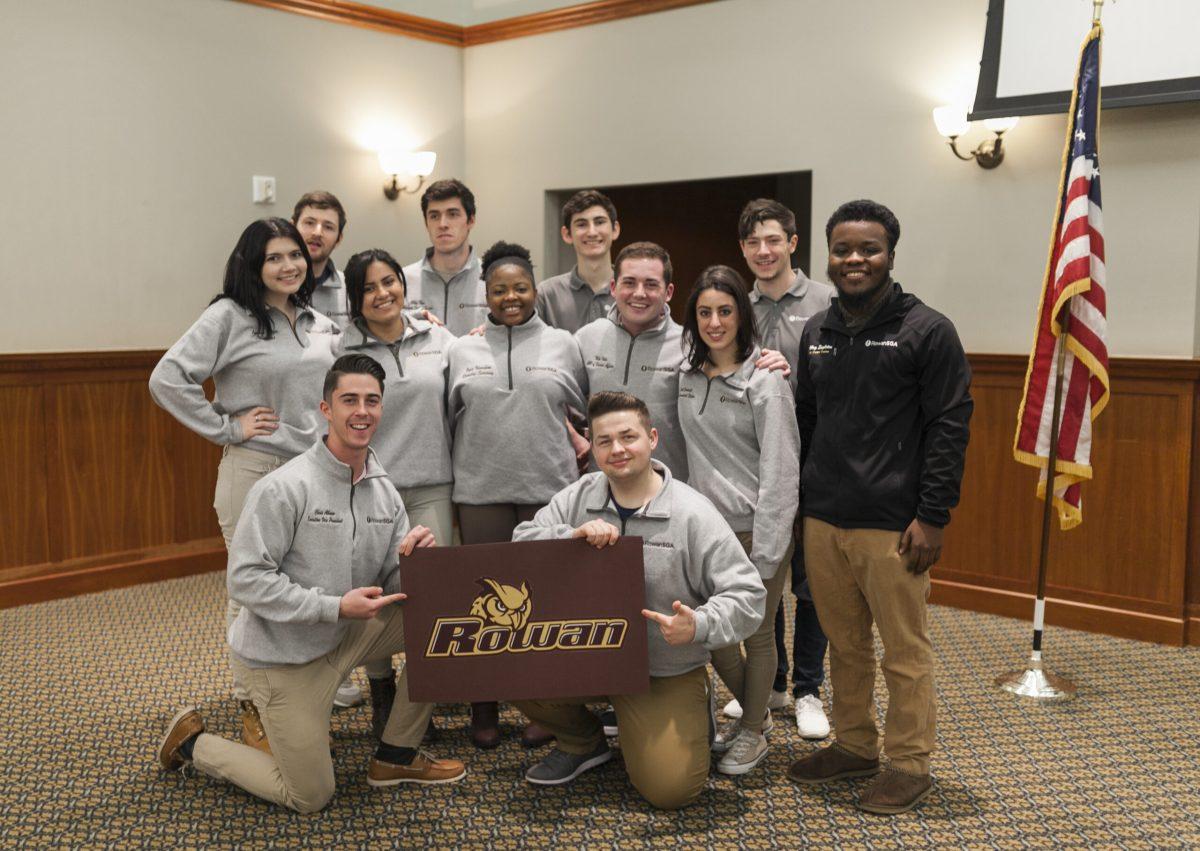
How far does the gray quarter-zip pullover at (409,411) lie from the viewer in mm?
3449

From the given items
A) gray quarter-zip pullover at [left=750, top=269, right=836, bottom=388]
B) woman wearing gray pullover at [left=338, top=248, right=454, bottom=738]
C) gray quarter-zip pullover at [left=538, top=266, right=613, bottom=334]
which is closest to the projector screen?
gray quarter-zip pullover at [left=750, top=269, right=836, bottom=388]

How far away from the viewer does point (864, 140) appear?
5293 mm

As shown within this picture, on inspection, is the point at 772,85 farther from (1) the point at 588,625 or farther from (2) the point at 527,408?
(1) the point at 588,625

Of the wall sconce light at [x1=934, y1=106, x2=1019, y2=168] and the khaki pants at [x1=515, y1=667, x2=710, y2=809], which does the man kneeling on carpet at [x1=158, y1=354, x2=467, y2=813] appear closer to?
the khaki pants at [x1=515, y1=667, x2=710, y2=809]

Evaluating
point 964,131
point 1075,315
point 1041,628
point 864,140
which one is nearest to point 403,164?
point 864,140

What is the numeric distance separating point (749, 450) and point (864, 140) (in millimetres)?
2692

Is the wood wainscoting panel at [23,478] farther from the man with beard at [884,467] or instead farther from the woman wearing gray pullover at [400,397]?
the man with beard at [884,467]

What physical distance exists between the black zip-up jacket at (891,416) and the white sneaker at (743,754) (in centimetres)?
74

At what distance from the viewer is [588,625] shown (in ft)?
9.48

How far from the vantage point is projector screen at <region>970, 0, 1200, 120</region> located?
14.2 feet

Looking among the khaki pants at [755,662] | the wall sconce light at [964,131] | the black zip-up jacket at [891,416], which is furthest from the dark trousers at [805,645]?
the wall sconce light at [964,131]

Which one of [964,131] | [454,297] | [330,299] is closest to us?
[454,297]

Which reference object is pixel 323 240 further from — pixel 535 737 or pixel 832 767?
pixel 832 767

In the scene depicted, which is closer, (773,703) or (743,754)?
(743,754)
